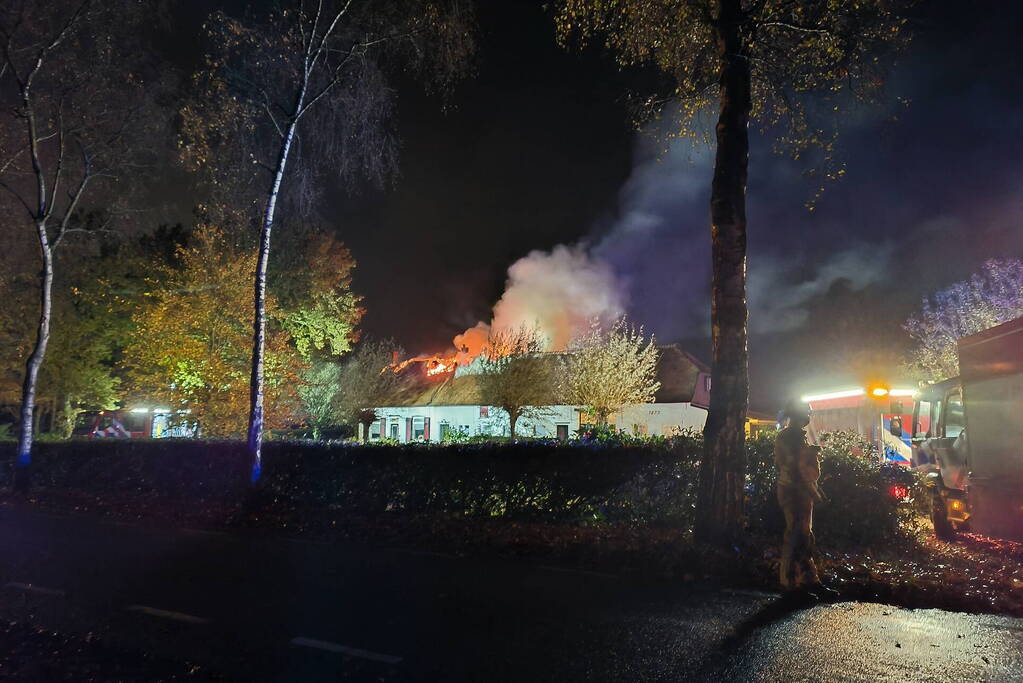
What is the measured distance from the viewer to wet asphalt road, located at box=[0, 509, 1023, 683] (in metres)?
4.91

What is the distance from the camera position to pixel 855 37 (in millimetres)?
10281

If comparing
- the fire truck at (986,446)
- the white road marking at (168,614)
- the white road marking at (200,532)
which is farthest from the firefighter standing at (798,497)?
the white road marking at (200,532)

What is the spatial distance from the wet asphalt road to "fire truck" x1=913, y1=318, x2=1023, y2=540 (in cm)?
406

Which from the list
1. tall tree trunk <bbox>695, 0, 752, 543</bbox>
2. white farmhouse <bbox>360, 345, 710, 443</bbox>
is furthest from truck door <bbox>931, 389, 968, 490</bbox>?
white farmhouse <bbox>360, 345, 710, 443</bbox>

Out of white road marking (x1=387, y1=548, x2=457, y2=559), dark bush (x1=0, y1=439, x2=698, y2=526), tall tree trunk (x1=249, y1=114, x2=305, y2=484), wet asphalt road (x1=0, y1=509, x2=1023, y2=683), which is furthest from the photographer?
tall tree trunk (x1=249, y1=114, x2=305, y2=484)

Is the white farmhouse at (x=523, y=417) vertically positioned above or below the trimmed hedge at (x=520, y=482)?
above

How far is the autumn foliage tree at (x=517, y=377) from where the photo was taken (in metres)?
32.5

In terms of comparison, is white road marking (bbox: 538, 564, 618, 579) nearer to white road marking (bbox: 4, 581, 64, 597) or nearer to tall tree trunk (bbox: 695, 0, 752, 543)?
tall tree trunk (bbox: 695, 0, 752, 543)

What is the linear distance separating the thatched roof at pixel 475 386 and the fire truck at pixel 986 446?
1259 inches

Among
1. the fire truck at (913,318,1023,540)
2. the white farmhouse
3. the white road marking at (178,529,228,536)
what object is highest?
the white farmhouse

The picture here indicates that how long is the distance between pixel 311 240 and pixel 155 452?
65.7 feet

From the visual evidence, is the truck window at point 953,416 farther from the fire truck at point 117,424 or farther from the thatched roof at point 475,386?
the fire truck at point 117,424

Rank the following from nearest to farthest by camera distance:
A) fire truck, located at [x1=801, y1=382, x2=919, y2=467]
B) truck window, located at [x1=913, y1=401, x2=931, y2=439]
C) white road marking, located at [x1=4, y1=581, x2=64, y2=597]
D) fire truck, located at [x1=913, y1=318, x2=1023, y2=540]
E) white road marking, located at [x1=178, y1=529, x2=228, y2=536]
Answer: white road marking, located at [x1=4, y1=581, x2=64, y2=597] → fire truck, located at [x1=913, y1=318, x2=1023, y2=540] → white road marking, located at [x1=178, y1=529, x2=228, y2=536] → truck window, located at [x1=913, y1=401, x2=931, y2=439] → fire truck, located at [x1=801, y1=382, x2=919, y2=467]

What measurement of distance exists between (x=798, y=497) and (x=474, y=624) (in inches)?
152
